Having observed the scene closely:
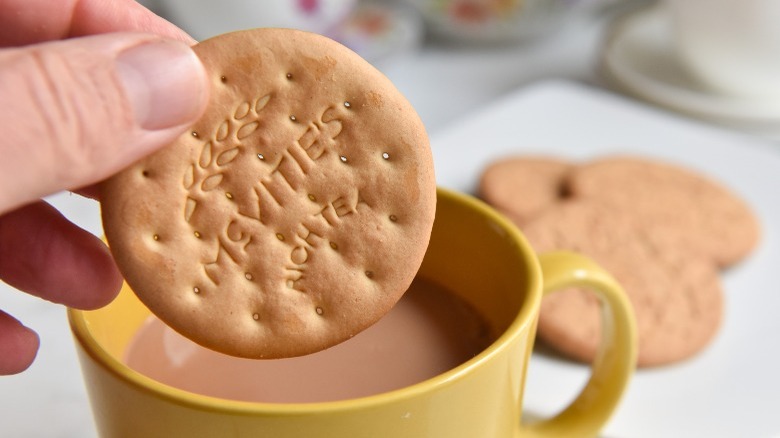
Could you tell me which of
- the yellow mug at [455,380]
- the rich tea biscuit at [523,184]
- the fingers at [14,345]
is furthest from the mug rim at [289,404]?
the rich tea biscuit at [523,184]

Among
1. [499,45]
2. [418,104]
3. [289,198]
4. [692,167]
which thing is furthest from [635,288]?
[499,45]

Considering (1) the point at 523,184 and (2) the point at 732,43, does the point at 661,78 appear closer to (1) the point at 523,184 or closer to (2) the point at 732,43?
(2) the point at 732,43

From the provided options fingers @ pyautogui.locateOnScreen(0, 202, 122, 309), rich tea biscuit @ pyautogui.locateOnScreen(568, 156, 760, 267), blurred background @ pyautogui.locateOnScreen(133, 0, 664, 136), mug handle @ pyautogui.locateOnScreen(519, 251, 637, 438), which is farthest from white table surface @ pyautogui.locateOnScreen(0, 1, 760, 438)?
mug handle @ pyautogui.locateOnScreen(519, 251, 637, 438)

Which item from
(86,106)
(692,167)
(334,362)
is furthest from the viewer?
(692,167)

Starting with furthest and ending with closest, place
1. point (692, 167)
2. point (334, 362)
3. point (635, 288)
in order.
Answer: point (692, 167) → point (635, 288) → point (334, 362)

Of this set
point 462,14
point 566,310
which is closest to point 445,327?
point 566,310

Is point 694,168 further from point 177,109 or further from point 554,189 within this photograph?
point 177,109
